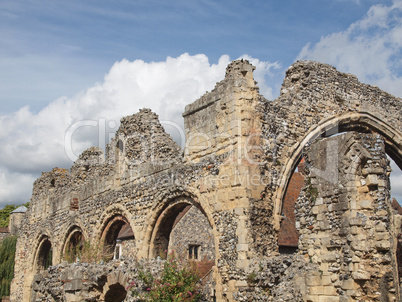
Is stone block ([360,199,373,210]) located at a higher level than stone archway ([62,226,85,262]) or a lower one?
higher

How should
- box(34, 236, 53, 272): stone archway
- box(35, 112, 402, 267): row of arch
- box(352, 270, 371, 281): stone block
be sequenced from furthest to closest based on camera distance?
box(34, 236, 53, 272): stone archway
box(35, 112, 402, 267): row of arch
box(352, 270, 371, 281): stone block

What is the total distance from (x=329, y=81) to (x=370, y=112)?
5.46ft

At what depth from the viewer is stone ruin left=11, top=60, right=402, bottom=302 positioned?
21.5ft

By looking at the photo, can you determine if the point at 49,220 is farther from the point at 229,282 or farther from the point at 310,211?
the point at 310,211

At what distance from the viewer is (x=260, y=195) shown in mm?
9586

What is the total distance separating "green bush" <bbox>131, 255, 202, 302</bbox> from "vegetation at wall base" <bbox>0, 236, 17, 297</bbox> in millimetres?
16105

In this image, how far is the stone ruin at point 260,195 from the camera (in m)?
6.54

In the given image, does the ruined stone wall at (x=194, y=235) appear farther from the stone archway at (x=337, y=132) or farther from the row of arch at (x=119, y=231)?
the stone archway at (x=337, y=132)

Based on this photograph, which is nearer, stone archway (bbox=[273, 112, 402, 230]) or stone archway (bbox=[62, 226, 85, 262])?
stone archway (bbox=[273, 112, 402, 230])

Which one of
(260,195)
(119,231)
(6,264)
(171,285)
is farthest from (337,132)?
(6,264)

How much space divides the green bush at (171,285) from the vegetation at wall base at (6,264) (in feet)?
52.8

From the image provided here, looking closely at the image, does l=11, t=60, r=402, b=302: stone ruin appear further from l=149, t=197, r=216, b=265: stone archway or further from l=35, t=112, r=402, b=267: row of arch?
l=149, t=197, r=216, b=265: stone archway

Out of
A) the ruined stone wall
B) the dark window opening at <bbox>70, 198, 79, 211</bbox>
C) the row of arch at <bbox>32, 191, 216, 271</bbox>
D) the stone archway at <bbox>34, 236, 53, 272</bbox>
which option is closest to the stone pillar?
the row of arch at <bbox>32, 191, 216, 271</bbox>

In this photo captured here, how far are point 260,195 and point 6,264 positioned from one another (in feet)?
59.8
